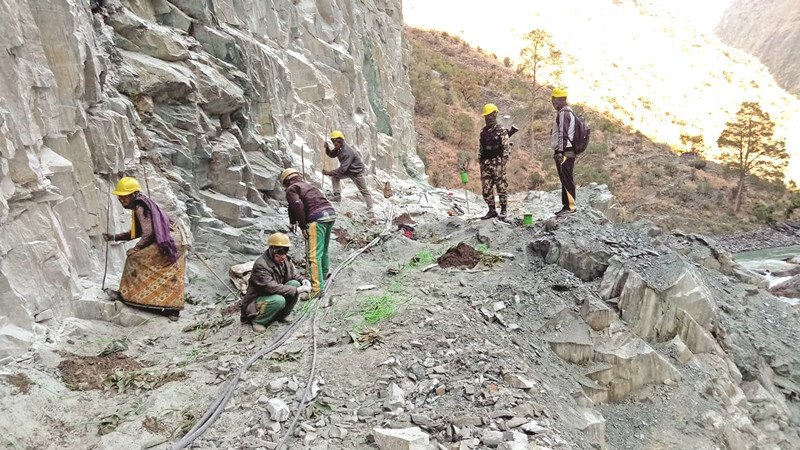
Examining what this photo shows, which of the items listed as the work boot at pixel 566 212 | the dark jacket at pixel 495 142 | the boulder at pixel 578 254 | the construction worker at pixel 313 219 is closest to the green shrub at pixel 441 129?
the dark jacket at pixel 495 142

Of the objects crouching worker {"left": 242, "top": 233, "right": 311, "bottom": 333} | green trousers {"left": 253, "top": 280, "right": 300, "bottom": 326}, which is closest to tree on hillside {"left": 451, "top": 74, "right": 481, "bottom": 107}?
crouching worker {"left": 242, "top": 233, "right": 311, "bottom": 333}

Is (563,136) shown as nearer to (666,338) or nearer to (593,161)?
(666,338)

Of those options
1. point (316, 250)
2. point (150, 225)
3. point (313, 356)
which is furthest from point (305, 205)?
point (313, 356)

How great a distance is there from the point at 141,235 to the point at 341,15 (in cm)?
1238

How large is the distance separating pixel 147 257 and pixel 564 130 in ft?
19.4

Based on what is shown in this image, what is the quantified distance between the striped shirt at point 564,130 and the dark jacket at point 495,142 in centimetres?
81

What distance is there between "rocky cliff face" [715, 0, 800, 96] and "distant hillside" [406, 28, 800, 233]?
37.0 m

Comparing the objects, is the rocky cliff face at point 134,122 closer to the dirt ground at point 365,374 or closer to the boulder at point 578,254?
the dirt ground at point 365,374

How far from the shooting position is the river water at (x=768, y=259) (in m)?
16.6

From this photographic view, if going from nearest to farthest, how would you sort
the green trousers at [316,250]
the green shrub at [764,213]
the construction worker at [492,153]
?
the green trousers at [316,250]
the construction worker at [492,153]
the green shrub at [764,213]

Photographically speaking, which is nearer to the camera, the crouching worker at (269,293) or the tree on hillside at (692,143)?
the crouching worker at (269,293)

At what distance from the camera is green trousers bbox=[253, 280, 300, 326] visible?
5.04m

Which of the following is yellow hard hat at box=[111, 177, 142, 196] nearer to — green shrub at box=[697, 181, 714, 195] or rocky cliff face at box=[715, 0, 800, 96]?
green shrub at box=[697, 181, 714, 195]

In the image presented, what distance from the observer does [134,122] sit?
6.59 m
